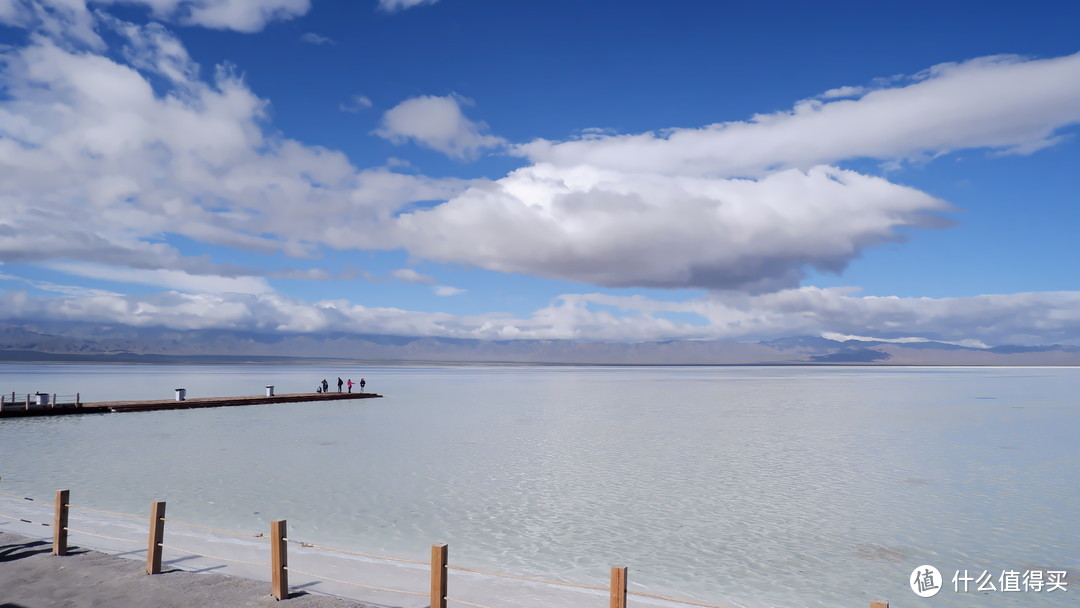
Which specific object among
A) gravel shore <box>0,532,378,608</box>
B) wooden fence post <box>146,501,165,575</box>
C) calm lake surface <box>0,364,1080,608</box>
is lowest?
calm lake surface <box>0,364,1080,608</box>

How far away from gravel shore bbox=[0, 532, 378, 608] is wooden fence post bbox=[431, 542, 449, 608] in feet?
5.61

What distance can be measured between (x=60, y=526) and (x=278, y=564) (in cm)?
647

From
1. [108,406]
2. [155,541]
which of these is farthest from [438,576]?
[108,406]

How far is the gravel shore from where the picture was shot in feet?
40.1

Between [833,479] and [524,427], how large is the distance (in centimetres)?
2987

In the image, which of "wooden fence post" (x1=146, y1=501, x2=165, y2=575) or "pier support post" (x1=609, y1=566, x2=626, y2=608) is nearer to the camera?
"pier support post" (x1=609, y1=566, x2=626, y2=608)

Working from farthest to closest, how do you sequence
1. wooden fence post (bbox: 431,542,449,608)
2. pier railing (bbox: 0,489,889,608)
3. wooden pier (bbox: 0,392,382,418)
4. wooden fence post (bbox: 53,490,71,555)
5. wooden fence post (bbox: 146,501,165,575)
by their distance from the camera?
wooden pier (bbox: 0,392,382,418) < wooden fence post (bbox: 53,490,71,555) < wooden fence post (bbox: 146,501,165,575) < wooden fence post (bbox: 431,542,449,608) < pier railing (bbox: 0,489,889,608)

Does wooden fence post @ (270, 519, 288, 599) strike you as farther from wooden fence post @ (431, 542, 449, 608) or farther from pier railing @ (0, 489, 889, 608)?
wooden fence post @ (431, 542, 449, 608)

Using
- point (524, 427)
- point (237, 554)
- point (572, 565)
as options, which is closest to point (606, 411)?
point (524, 427)

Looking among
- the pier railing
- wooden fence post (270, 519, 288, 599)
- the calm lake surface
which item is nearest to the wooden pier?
the calm lake surface

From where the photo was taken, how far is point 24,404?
58219 mm

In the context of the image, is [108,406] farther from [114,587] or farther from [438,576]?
[438,576]

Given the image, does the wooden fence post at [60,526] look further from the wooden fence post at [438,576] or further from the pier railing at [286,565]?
the wooden fence post at [438,576]

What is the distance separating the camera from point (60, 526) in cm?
1487
